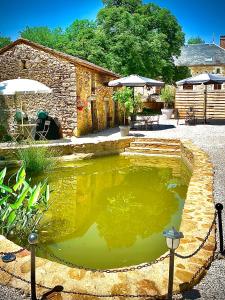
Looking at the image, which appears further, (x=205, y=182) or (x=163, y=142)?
(x=163, y=142)

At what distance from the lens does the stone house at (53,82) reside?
13172 millimetres

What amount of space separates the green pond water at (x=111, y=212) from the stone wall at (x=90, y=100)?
13.8 ft

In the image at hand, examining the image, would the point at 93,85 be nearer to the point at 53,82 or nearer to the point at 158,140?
the point at 53,82

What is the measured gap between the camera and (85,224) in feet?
19.0

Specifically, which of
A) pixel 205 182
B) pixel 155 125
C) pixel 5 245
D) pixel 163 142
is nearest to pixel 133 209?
pixel 205 182

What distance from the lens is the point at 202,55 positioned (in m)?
42.4

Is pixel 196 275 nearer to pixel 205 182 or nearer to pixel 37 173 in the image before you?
pixel 205 182

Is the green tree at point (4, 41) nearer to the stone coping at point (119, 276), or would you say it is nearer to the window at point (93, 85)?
the window at point (93, 85)

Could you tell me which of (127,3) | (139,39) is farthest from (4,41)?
(139,39)

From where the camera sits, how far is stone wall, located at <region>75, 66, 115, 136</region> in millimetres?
13675

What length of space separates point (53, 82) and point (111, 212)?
8.81 metres

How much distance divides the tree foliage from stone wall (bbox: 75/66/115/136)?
7505 millimetres

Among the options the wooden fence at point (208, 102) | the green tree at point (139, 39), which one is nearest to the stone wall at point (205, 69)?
the green tree at point (139, 39)

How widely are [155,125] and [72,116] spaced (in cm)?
581
